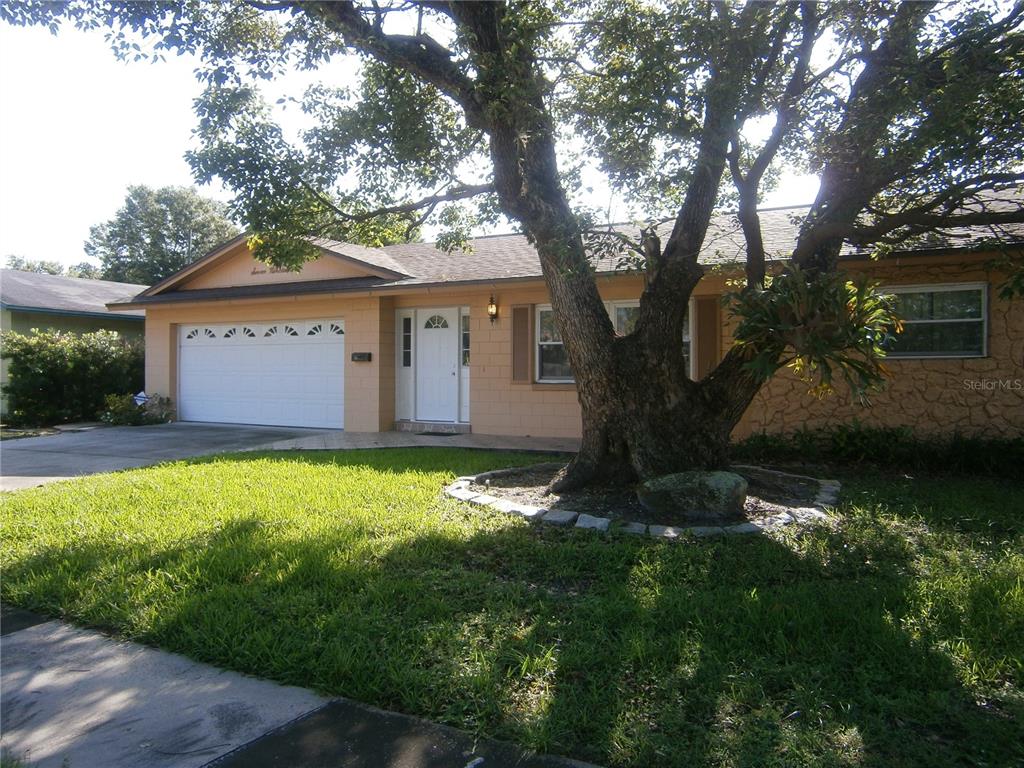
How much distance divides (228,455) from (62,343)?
8.89 meters

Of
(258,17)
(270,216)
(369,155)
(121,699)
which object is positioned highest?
(258,17)

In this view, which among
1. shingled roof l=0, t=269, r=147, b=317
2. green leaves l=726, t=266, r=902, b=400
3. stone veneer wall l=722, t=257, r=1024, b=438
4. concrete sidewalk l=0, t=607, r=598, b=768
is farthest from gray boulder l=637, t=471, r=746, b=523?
shingled roof l=0, t=269, r=147, b=317

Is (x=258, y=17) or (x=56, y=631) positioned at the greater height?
(x=258, y=17)

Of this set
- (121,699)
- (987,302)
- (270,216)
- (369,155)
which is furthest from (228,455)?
(987,302)

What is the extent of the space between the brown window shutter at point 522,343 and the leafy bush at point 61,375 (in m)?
10.5

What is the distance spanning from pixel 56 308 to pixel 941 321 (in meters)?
19.4

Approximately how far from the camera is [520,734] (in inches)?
126

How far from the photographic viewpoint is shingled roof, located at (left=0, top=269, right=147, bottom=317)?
18406 millimetres

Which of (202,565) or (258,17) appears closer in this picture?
(202,565)

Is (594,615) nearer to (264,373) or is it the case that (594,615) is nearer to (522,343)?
(522,343)

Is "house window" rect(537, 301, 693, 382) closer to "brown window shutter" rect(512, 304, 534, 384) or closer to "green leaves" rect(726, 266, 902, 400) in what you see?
"brown window shutter" rect(512, 304, 534, 384)

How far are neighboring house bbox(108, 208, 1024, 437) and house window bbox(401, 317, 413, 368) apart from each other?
29mm

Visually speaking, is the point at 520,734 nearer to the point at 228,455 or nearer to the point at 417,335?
the point at 228,455

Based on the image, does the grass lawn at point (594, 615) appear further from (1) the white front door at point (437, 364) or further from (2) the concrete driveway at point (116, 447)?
(1) the white front door at point (437, 364)
